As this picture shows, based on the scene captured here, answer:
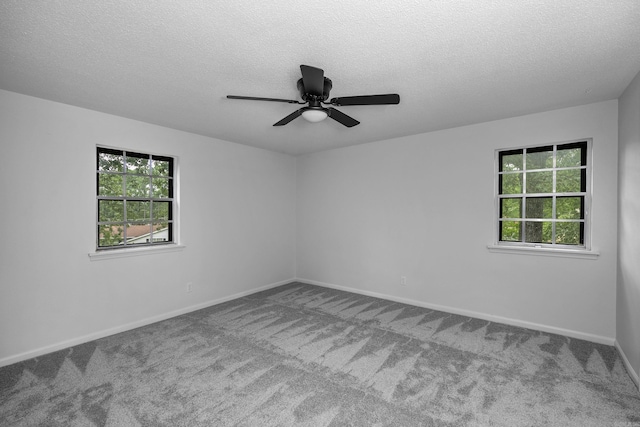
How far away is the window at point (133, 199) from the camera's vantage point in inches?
134

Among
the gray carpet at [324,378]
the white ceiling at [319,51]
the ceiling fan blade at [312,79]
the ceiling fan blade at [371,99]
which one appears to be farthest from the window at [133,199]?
the ceiling fan blade at [371,99]

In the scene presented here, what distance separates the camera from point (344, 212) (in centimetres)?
511

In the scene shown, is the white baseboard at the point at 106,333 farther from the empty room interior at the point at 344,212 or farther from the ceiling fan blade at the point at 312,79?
the ceiling fan blade at the point at 312,79

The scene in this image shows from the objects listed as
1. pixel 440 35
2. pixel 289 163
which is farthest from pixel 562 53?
pixel 289 163

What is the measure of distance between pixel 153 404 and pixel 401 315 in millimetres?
2896

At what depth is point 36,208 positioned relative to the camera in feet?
9.31

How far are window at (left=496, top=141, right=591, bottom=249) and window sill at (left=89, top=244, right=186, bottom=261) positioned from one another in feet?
14.2

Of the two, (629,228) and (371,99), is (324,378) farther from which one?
(629,228)

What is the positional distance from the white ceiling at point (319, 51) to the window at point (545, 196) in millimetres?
592

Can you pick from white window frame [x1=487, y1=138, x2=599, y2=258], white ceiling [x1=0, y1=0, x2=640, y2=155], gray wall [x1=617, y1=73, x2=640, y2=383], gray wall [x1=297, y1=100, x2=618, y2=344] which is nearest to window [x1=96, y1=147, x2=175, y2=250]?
white ceiling [x1=0, y1=0, x2=640, y2=155]

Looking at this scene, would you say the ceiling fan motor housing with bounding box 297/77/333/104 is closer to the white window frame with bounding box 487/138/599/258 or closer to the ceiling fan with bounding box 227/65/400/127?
the ceiling fan with bounding box 227/65/400/127

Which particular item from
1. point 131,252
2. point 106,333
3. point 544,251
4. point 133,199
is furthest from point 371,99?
point 106,333

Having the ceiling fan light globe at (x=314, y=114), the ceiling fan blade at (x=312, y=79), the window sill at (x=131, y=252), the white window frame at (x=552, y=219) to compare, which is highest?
the ceiling fan blade at (x=312, y=79)

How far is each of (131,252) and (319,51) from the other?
3.17m
